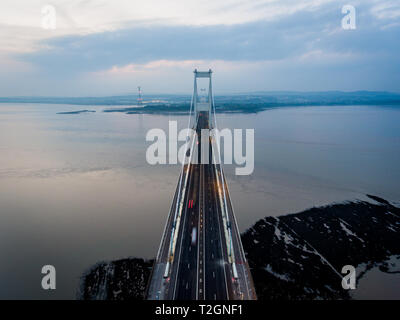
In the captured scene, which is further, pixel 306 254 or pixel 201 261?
pixel 306 254

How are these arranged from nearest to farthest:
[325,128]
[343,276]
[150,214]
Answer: [343,276]
[150,214]
[325,128]

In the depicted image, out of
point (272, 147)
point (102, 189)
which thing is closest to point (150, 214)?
point (102, 189)

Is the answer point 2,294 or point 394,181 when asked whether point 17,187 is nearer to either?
point 2,294

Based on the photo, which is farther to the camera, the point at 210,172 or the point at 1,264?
the point at 210,172

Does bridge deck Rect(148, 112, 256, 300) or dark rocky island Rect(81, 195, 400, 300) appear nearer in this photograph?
bridge deck Rect(148, 112, 256, 300)

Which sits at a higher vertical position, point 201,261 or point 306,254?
point 201,261

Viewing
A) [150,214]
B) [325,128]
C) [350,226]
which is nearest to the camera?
[350,226]

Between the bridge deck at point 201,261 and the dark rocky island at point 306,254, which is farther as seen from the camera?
the dark rocky island at point 306,254

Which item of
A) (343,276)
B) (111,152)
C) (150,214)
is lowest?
(343,276)
